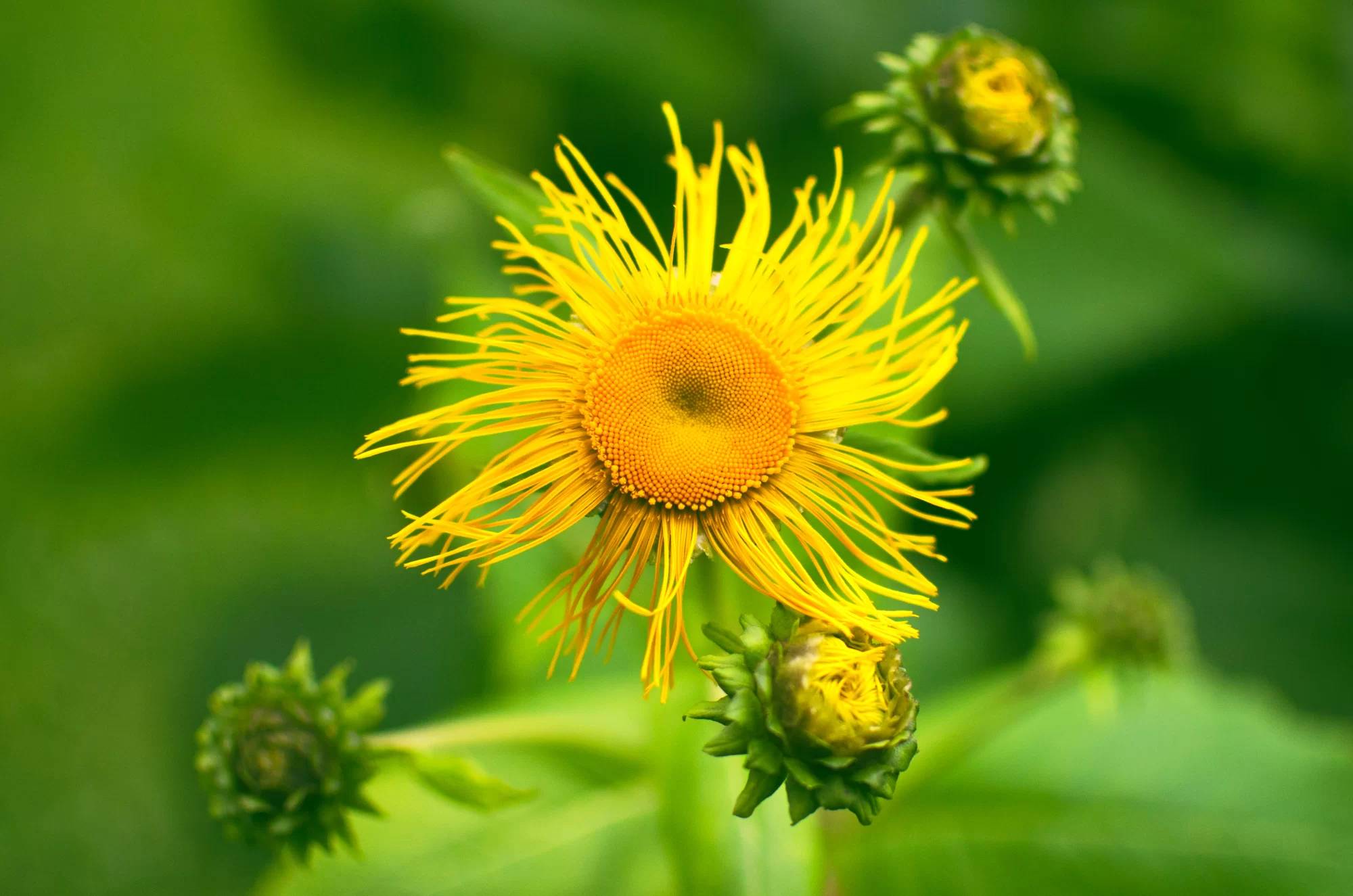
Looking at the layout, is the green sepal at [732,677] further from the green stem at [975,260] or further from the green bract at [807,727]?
the green stem at [975,260]

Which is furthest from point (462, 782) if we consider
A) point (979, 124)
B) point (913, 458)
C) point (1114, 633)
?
point (1114, 633)

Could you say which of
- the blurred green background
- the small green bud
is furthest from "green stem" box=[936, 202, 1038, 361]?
the blurred green background

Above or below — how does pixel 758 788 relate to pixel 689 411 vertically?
below

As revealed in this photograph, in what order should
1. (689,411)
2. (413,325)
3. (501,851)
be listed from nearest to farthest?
(689,411), (501,851), (413,325)

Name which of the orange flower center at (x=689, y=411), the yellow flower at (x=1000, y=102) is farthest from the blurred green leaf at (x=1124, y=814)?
the yellow flower at (x=1000, y=102)

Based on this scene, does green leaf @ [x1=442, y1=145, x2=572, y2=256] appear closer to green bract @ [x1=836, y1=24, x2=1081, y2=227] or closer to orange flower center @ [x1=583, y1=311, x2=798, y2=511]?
orange flower center @ [x1=583, y1=311, x2=798, y2=511]

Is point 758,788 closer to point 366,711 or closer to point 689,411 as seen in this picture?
point 689,411
